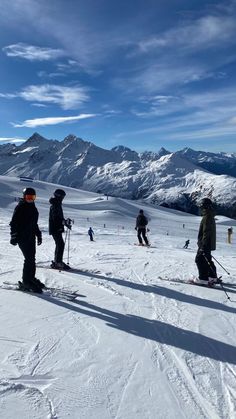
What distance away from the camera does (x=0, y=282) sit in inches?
370

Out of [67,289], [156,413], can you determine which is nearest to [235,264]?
[67,289]

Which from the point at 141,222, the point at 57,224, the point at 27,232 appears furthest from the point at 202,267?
the point at 141,222

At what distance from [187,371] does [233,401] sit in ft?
2.50

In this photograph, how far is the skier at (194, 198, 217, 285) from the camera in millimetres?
9914

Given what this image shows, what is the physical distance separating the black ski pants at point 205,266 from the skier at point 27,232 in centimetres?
382

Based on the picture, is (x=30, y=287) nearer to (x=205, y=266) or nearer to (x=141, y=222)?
(x=205, y=266)

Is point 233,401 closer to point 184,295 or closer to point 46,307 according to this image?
point 46,307

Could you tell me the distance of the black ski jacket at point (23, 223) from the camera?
8.43m

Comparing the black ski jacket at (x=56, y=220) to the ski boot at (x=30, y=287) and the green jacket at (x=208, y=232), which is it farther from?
the green jacket at (x=208, y=232)

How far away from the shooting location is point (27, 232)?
8.48 metres

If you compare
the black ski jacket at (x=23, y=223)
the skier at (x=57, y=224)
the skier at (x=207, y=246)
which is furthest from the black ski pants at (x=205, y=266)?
the black ski jacket at (x=23, y=223)

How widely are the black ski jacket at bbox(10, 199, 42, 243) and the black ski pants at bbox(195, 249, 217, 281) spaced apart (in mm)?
3939

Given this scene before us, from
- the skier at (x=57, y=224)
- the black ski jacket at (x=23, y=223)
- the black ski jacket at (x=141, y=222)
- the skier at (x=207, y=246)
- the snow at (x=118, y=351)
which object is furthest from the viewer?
the black ski jacket at (x=141, y=222)

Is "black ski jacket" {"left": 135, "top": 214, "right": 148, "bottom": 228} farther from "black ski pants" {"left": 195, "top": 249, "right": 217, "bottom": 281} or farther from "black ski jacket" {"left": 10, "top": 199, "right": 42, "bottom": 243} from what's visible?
"black ski jacket" {"left": 10, "top": 199, "right": 42, "bottom": 243}
